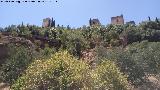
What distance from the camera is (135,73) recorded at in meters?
46.0

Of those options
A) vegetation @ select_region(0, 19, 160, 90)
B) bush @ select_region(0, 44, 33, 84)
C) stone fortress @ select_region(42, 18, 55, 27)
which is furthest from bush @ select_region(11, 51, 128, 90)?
stone fortress @ select_region(42, 18, 55, 27)

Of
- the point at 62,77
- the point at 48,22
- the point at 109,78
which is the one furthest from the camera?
the point at 48,22

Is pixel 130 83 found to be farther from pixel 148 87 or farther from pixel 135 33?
pixel 135 33

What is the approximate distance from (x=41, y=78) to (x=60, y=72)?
6.08ft

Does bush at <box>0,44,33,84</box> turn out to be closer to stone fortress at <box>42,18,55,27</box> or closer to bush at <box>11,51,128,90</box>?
bush at <box>11,51,128,90</box>

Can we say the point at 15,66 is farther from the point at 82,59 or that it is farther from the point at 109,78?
the point at 82,59

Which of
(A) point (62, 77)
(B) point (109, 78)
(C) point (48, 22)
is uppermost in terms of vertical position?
(C) point (48, 22)

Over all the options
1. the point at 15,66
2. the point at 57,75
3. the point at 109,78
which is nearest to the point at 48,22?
the point at 15,66

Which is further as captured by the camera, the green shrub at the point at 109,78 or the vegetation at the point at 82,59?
the green shrub at the point at 109,78

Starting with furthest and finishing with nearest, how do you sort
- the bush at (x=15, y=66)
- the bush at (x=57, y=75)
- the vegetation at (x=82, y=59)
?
the bush at (x=15, y=66) < the vegetation at (x=82, y=59) < the bush at (x=57, y=75)

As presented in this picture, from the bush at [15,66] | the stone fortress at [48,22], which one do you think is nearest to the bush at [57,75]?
the bush at [15,66]

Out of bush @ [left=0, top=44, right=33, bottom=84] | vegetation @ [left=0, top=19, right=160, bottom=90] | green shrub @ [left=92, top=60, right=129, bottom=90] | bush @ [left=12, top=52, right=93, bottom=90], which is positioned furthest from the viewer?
bush @ [left=0, top=44, right=33, bottom=84]

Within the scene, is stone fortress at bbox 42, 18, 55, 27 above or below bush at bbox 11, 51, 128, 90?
above

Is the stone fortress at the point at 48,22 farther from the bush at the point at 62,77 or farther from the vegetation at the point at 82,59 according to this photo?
the bush at the point at 62,77
